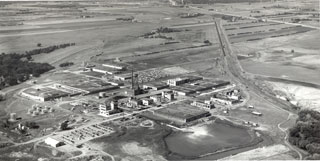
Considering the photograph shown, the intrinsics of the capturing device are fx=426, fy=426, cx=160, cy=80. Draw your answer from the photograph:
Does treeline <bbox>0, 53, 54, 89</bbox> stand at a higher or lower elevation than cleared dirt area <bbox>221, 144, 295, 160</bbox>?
higher

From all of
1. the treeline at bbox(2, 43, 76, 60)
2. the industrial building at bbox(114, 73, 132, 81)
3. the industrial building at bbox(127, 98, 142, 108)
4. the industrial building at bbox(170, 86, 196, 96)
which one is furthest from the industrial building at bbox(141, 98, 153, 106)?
the treeline at bbox(2, 43, 76, 60)

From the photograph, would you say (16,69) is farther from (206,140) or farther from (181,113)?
(206,140)

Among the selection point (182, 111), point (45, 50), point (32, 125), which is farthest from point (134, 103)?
point (45, 50)

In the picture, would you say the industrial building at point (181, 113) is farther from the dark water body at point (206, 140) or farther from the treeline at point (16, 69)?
the treeline at point (16, 69)

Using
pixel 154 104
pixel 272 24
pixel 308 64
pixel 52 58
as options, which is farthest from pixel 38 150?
pixel 272 24

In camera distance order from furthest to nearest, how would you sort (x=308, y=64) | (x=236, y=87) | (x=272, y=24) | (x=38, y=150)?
1. (x=272, y=24)
2. (x=308, y=64)
3. (x=236, y=87)
4. (x=38, y=150)

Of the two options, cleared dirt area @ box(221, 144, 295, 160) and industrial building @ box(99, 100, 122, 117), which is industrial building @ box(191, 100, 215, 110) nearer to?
industrial building @ box(99, 100, 122, 117)

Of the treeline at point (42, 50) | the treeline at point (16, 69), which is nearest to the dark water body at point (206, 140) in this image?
the treeline at point (16, 69)

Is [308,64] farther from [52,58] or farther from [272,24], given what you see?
[272,24]
